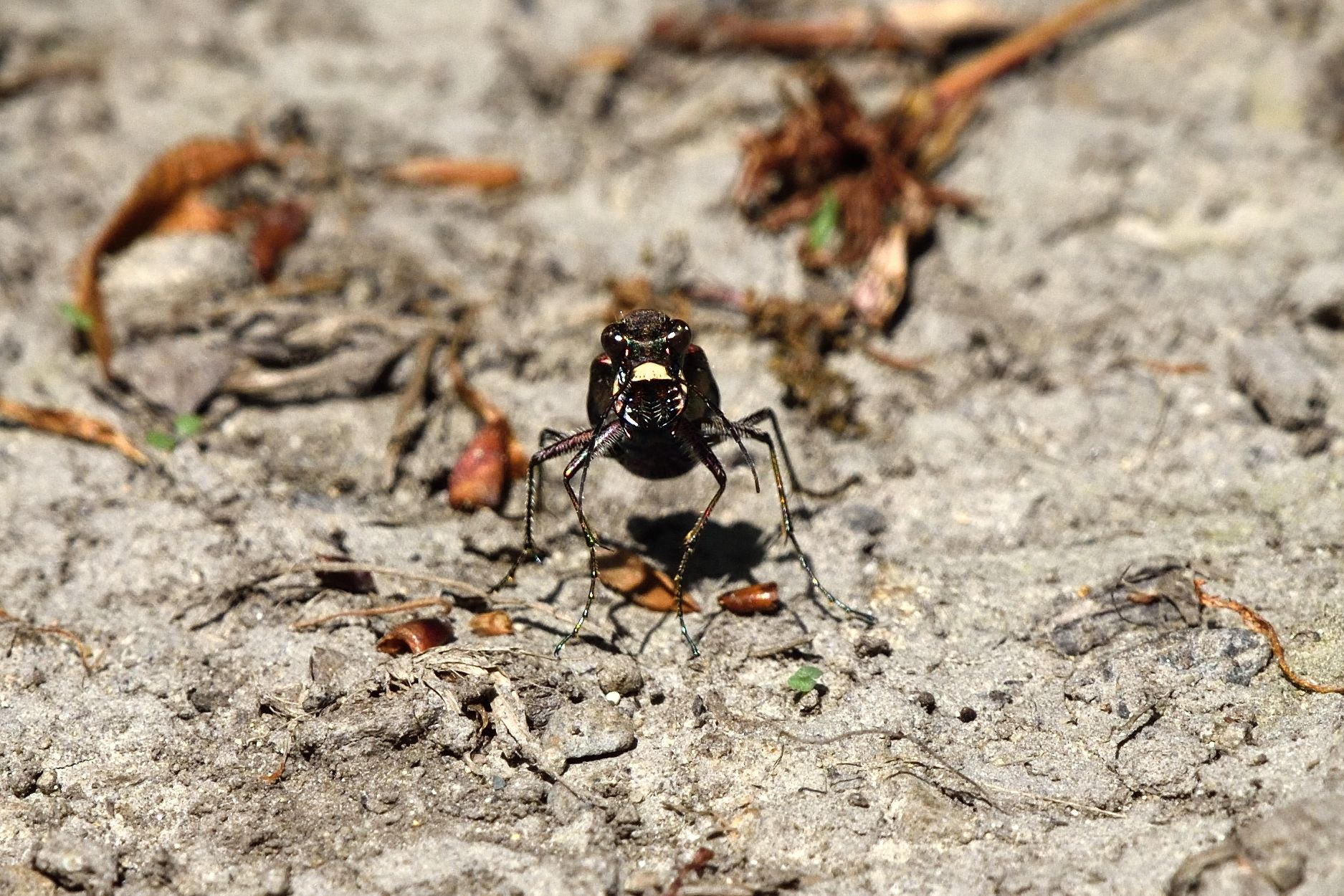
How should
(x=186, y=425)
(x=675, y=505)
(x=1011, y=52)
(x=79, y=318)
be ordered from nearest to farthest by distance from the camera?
1. (x=675, y=505)
2. (x=186, y=425)
3. (x=79, y=318)
4. (x=1011, y=52)

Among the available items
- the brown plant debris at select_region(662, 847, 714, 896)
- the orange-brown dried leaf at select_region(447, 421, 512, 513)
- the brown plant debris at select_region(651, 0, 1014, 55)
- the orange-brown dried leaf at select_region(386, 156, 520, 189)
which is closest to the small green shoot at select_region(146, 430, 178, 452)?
the orange-brown dried leaf at select_region(447, 421, 512, 513)

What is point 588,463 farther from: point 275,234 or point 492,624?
point 275,234

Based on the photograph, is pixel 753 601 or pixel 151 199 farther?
pixel 151 199

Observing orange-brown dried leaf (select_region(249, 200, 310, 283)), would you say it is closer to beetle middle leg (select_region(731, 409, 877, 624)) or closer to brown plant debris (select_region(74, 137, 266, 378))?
brown plant debris (select_region(74, 137, 266, 378))

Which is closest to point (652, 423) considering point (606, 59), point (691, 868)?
point (691, 868)

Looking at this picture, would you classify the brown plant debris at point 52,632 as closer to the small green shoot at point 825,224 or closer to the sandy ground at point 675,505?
the sandy ground at point 675,505

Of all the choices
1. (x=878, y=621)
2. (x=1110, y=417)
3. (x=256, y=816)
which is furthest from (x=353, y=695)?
(x=1110, y=417)

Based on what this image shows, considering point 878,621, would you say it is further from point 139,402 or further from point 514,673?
point 139,402
